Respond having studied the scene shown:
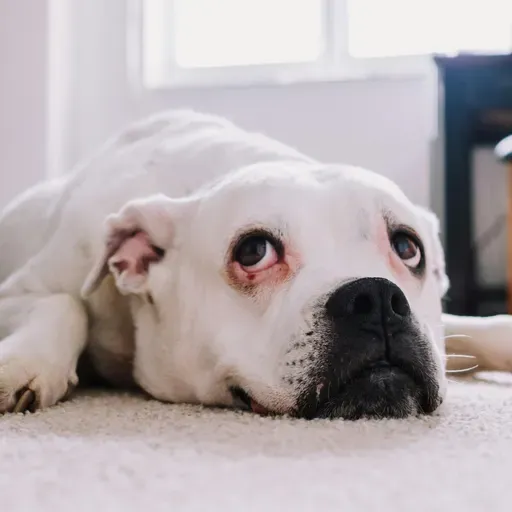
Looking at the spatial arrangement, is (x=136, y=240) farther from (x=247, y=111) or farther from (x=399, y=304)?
(x=247, y=111)

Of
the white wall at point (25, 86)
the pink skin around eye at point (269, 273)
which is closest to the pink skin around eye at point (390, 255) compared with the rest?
the pink skin around eye at point (269, 273)

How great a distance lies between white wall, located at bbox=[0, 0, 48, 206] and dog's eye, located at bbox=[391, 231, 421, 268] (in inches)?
116

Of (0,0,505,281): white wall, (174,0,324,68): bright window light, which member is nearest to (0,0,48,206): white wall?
(0,0,505,281): white wall

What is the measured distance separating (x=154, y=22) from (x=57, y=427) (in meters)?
3.71

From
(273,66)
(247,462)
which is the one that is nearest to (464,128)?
(273,66)

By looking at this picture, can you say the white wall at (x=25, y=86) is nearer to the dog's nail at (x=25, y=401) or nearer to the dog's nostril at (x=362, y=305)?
the dog's nail at (x=25, y=401)

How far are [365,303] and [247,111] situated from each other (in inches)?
127

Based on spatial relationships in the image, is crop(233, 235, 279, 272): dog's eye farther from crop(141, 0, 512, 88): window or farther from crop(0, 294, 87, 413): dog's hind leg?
crop(141, 0, 512, 88): window

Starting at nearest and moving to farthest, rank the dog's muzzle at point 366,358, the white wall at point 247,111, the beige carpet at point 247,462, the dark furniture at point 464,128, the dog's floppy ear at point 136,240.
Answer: the beige carpet at point 247,462 < the dog's muzzle at point 366,358 < the dog's floppy ear at point 136,240 < the dark furniture at point 464,128 < the white wall at point 247,111

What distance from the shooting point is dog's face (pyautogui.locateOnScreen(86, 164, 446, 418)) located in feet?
3.92

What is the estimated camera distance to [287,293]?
1.29 metres

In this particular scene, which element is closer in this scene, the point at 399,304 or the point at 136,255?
the point at 399,304

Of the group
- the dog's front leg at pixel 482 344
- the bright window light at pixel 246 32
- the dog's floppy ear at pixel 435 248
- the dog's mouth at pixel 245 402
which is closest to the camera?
the dog's mouth at pixel 245 402

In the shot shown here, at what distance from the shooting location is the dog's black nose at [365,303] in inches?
46.6
